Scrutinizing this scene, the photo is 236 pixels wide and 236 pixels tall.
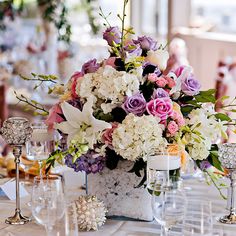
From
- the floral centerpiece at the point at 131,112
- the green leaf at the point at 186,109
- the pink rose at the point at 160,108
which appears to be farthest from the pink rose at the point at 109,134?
the green leaf at the point at 186,109

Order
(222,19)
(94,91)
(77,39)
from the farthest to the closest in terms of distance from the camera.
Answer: (77,39), (222,19), (94,91)

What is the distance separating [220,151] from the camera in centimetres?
185

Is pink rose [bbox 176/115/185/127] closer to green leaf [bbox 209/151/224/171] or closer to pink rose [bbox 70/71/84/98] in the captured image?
green leaf [bbox 209/151/224/171]

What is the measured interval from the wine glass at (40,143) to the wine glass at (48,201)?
404 mm

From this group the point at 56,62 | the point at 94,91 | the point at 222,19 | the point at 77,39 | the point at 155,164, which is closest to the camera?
the point at 155,164

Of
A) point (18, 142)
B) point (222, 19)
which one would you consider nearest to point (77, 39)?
point (222, 19)

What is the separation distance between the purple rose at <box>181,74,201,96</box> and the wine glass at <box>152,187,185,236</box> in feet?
1.10

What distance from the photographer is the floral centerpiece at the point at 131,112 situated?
1765 millimetres

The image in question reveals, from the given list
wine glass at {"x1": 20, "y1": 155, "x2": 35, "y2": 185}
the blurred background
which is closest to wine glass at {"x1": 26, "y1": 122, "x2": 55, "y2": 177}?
wine glass at {"x1": 20, "y1": 155, "x2": 35, "y2": 185}

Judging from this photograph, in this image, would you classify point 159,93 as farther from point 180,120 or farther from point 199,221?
point 199,221

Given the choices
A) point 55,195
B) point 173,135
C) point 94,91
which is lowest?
point 55,195

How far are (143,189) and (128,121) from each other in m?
0.22

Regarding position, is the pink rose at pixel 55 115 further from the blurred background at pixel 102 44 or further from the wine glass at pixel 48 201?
the blurred background at pixel 102 44

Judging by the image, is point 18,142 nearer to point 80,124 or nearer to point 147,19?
point 80,124
